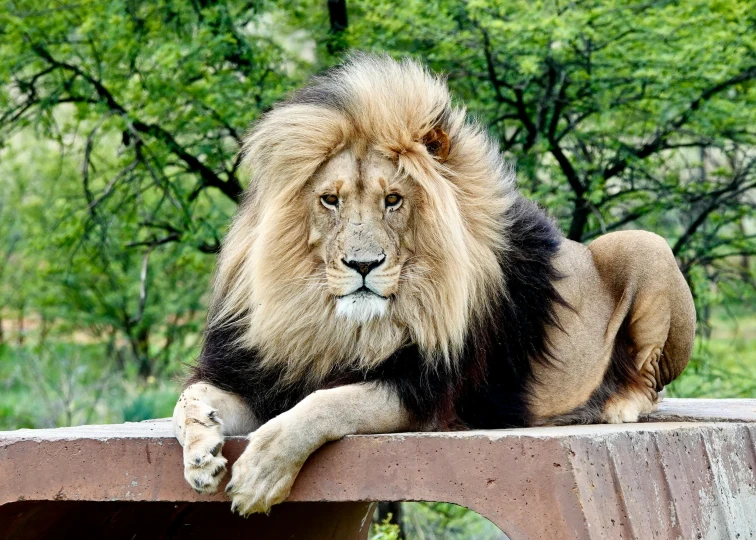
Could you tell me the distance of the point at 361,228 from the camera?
3.53 metres

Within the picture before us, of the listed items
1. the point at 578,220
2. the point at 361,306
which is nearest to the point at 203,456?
the point at 361,306

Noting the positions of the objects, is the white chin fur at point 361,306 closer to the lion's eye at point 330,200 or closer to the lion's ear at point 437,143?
Result: the lion's eye at point 330,200

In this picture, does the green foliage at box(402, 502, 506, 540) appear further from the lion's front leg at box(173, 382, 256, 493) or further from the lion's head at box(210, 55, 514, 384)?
the lion's head at box(210, 55, 514, 384)

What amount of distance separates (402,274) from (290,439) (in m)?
0.73

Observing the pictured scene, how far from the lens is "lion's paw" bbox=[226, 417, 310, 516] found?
3.17m

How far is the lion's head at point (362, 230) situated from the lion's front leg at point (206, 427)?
23cm

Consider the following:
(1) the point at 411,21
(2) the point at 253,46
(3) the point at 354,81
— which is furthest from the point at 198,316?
(3) the point at 354,81

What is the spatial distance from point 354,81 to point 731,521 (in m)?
2.13

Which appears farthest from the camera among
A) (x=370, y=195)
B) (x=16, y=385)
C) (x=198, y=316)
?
(x=16, y=385)

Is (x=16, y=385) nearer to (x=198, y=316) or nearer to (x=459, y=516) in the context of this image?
(x=198, y=316)

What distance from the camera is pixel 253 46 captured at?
7.47 meters

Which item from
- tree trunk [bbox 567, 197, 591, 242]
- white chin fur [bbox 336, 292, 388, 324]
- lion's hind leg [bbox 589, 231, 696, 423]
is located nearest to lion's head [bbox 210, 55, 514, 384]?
white chin fur [bbox 336, 292, 388, 324]

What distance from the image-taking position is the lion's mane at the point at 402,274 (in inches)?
145

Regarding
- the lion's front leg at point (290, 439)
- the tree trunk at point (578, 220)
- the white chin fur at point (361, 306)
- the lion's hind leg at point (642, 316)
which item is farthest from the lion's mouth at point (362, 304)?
the tree trunk at point (578, 220)
